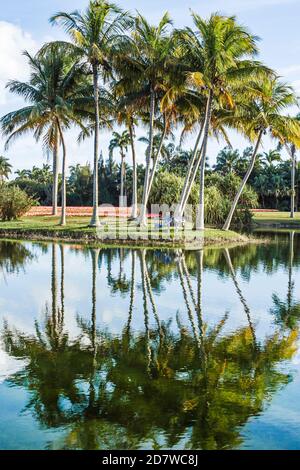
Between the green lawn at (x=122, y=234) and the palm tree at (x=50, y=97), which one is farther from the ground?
the palm tree at (x=50, y=97)

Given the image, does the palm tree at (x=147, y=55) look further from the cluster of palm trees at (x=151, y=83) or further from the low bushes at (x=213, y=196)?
the low bushes at (x=213, y=196)

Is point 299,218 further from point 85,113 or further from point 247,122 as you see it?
point 85,113

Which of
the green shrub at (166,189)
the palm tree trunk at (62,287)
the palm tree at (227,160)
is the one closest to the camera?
the palm tree trunk at (62,287)

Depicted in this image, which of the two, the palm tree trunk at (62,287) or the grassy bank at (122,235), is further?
the grassy bank at (122,235)

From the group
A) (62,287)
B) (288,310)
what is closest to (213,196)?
(62,287)

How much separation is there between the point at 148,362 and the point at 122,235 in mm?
20109

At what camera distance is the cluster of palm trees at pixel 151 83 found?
93.5 feet

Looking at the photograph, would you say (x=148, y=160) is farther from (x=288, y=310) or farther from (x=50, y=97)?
(x=288, y=310)

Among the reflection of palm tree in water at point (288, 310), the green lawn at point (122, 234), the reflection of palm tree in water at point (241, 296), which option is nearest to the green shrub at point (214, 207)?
the green lawn at point (122, 234)

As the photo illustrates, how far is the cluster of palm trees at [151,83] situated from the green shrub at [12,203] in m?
4.48

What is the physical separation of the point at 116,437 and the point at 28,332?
4.75 meters

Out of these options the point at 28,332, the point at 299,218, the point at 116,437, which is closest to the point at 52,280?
the point at 28,332

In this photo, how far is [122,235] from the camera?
28750 mm

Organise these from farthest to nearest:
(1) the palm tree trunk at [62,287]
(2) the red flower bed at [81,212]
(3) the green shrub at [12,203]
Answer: (2) the red flower bed at [81,212] < (3) the green shrub at [12,203] < (1) the palm tree trunk at [62,287]
